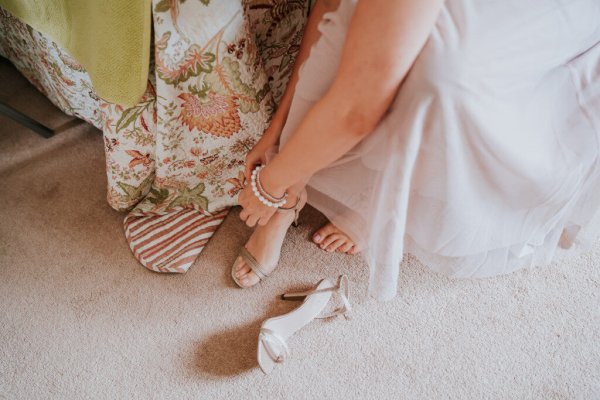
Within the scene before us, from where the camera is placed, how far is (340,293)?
2.75ft

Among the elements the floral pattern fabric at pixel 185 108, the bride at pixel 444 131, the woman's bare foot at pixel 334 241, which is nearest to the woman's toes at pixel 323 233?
the woman's bare foot at pixel 334 241

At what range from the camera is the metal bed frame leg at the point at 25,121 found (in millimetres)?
945

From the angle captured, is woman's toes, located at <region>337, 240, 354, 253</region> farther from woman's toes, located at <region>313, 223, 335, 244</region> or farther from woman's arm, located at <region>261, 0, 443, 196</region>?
woman's arm, located at <region>261, 0, 443, 196</region>

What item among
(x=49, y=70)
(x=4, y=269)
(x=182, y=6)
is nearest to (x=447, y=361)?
(x=182, y=6)

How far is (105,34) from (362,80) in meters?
0.41

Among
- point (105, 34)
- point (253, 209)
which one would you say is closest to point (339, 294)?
point (253, 209)

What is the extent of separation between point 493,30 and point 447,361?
60cm

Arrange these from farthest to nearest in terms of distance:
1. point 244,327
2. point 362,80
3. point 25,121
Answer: point 25,121 < point 244,327 < point 362,80

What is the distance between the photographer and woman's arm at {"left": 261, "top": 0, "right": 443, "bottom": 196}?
0.49 m

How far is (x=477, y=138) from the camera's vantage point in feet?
1.91

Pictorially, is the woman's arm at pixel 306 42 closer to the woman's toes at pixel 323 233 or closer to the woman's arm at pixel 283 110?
the woman's arm at pixel 283 110

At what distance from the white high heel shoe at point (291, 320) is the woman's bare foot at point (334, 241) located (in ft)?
0.23

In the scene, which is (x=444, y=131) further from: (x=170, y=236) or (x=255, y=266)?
(x=170, y=236)

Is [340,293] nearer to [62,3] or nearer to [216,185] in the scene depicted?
[216,185]
